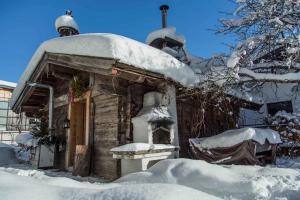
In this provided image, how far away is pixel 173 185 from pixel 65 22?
10717 millimetres

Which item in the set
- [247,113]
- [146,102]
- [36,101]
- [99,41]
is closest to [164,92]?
[146,102]

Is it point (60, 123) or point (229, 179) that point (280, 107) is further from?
point (229, 179)

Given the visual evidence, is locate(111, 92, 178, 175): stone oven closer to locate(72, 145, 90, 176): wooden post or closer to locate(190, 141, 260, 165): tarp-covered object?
locate(190, 141, 260, 165): tarp-covered object

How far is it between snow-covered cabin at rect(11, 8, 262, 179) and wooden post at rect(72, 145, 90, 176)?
0.09 ft

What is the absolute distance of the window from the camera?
13552 mm

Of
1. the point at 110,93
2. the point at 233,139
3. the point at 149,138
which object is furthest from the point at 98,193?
the point at 233,139

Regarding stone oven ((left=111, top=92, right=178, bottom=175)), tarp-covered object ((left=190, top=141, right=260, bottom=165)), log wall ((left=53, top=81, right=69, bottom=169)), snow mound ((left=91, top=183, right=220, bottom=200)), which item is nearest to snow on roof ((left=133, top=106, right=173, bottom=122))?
stone oven ((left=111, top=92, right=178, bottom=175))

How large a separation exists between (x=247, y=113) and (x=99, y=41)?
1144cm

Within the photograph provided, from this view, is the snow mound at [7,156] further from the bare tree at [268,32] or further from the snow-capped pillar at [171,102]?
the bare tree at [268,32]

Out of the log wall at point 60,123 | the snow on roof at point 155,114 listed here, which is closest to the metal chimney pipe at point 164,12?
the log wall at point 60,123

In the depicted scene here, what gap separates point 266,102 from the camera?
46.9ft

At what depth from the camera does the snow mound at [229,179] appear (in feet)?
10.3

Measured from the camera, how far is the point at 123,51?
18.2ft

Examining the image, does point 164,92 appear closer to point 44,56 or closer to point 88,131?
point 88,131
